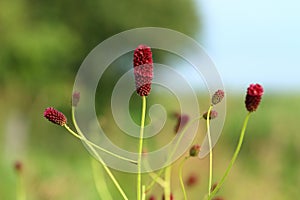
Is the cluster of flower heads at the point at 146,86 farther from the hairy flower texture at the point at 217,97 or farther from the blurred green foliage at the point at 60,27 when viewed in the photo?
the blurred green foliage at the point at 60,27

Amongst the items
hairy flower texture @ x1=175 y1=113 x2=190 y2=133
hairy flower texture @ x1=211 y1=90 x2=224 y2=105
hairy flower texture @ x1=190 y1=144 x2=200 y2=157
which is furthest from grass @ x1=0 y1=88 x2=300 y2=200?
hairy flower texture @ x1=211 y1=90 x2=224 y2=105

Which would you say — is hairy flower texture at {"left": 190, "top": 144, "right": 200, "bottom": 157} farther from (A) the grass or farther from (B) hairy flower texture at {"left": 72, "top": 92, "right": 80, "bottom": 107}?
(A) the grass

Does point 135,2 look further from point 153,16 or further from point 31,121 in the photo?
point 31,121

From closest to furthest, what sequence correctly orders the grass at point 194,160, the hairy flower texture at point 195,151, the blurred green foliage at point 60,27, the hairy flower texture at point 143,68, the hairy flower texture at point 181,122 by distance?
the hairy flower texture at point 143,68, the hairy flower texture at point 195,151, the hairy flower texture at point 181,122, the grass at point 194,160, the blurred green foliage at point 60,27

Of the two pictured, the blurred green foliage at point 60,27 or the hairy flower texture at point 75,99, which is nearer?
the hairy flower texture at point 75,99

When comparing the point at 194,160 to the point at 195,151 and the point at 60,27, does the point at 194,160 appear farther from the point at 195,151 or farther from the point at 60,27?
the point at 60,27

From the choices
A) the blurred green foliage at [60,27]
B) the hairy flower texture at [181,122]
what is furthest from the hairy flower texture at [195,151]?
the blurred green foliage at [60,27]

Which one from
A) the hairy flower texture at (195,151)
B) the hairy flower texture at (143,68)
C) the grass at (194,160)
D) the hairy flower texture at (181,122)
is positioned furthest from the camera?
the grass at (194,160)
